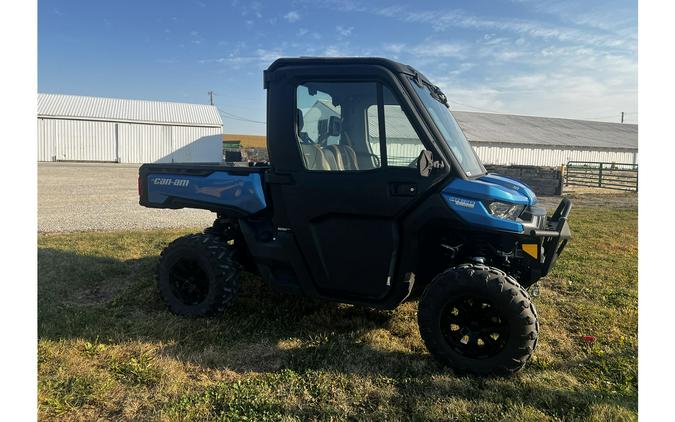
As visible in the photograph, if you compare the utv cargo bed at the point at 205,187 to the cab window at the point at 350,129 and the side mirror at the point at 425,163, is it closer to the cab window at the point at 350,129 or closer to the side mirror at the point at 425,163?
the cab window at the point at 350,129

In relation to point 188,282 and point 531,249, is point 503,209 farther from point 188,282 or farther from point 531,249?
point 188,282

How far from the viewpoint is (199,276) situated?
4270 mm

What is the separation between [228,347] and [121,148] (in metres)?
41.6

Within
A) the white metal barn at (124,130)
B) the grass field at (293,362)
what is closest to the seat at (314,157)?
the grass field at (293,362)

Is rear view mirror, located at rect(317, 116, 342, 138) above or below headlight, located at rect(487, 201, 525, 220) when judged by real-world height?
above

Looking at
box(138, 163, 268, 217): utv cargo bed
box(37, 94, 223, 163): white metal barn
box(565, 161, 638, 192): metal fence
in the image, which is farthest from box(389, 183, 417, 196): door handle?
box(37, 94, 223, 163): white metal barn

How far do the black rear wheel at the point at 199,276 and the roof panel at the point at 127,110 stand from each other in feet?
134

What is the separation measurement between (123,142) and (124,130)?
1084 millimetres

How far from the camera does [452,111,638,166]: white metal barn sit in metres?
39.7

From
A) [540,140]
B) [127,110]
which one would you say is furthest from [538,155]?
[127,110]

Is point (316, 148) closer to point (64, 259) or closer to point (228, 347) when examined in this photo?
point (228, 347)

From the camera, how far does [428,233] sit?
11.5 feet

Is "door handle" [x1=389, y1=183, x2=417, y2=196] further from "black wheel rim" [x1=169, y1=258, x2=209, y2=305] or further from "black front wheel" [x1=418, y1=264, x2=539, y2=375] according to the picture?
"black wheel rim" [x1=169, y1=258, x2=209, y2=305]

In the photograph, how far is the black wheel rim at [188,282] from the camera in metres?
4.25
